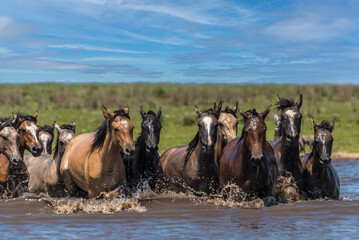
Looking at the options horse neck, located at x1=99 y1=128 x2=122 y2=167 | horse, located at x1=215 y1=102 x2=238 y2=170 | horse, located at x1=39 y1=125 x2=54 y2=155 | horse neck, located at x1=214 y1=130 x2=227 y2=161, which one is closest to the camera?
horse neck, located at x1=99 y1=128 x2=122 y2=167

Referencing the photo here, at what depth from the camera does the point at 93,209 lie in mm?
7797

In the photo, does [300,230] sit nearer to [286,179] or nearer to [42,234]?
[286,179]

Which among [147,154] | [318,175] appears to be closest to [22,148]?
[147,154]

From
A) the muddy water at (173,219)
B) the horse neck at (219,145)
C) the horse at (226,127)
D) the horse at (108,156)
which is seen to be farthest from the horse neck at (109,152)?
the horse at (226,127)

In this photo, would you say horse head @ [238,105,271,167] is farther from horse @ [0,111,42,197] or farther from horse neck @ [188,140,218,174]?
horse @ [0,111,42,197]

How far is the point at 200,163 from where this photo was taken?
8.20 meters

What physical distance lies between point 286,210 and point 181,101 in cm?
2783

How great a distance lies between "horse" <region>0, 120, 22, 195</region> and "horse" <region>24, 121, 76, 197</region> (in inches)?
30.2

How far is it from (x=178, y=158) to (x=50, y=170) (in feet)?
7.62

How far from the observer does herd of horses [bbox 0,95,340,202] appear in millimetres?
7594

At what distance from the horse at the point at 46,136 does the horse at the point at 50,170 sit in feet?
1.53

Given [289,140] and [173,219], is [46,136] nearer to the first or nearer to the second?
[173,219]

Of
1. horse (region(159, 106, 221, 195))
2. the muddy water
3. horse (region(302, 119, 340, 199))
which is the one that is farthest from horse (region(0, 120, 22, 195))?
horse (region(302, 119, 340, 199))

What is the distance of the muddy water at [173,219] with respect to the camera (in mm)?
6672
